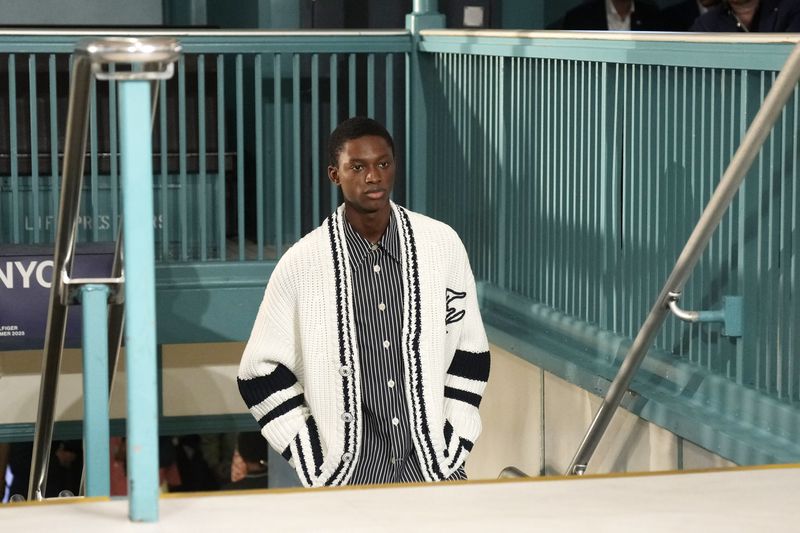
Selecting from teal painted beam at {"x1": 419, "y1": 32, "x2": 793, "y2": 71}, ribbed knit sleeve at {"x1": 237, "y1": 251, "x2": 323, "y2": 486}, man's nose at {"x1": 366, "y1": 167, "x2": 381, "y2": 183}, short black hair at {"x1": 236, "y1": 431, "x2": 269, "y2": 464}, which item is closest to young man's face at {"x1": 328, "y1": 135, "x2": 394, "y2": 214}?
man's nose at {"x1": 366, "y1": 167, "x2": 381, "y2": 183}

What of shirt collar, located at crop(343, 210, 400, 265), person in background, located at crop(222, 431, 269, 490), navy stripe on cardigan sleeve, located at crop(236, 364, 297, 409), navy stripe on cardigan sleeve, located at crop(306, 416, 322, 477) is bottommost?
person in background, located at crop(222, 431, 269, 490)

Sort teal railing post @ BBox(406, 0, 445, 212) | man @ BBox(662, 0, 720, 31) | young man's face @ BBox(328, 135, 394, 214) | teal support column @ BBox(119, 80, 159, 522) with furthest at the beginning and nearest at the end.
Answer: man @ BBox(662, 0, 720, 31) → teal railing post @ BBox(406, 0, 445, 212) → young man's face @ BBox(328, 135, 394, 214) → teal support column @ BBox(119, 80, 159, 522)

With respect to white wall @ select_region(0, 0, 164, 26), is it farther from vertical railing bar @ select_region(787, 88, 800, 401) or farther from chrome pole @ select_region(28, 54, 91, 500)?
vertical railing bar @ select_region(787, 88, 800, 401)

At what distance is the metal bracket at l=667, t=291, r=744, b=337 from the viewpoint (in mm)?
4383

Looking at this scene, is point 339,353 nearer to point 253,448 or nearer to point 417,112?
point 417,112

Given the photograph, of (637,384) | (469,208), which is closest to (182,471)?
(469,208)

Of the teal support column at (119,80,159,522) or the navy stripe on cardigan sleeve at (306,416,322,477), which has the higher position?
the teal support column at (119,80,159,522)

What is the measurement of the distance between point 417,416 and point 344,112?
18.2 feet

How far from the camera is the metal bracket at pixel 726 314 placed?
438 centimetres

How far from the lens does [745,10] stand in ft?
20.8

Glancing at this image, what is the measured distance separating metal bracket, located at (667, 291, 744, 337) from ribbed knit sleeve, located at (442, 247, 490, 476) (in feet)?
2.45

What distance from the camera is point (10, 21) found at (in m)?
10.1

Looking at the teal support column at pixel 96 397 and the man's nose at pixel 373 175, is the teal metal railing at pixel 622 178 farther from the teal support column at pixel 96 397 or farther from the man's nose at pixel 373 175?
the teal support column at pixel 96 397

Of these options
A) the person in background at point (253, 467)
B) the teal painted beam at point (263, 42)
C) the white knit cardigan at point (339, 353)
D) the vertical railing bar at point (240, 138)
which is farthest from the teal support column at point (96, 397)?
the person in background at point (253, 467)
